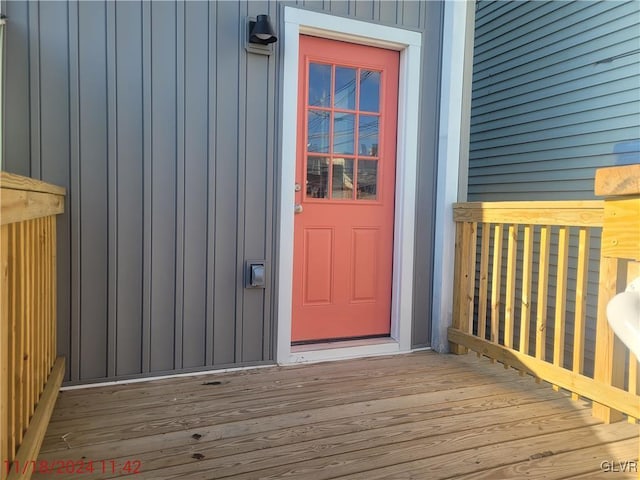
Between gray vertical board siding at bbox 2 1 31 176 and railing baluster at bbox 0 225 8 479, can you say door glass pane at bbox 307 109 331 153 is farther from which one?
railing baluster at bbox 0 225 8 479

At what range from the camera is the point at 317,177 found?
287 centimetres

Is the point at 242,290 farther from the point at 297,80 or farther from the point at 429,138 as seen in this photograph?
the point at 429,138

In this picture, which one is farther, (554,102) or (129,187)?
(554,102)

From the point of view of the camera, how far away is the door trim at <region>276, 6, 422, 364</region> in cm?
264

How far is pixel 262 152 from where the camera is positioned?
103 inches

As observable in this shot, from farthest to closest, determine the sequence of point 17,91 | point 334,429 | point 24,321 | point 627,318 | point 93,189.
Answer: point 93,189 → point 17,91 → point 334,429 → point 24,321 → point 627,318

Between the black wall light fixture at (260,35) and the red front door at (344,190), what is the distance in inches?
11.4

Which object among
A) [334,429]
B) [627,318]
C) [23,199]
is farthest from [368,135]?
[627,318]

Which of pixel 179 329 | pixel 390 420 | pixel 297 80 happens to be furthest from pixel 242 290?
pixel 297 80

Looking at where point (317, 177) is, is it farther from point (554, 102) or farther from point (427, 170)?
point (554, 102)

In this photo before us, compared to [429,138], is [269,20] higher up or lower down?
higher up

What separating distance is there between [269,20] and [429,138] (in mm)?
1234

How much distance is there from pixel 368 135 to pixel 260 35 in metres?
0.91

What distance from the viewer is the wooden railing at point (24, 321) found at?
1.24m
